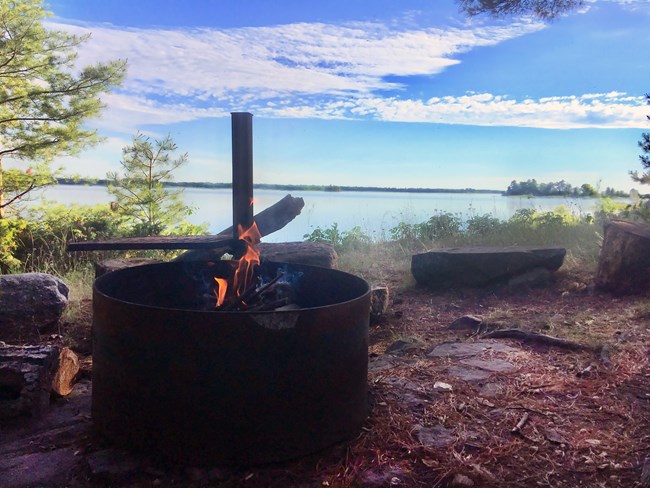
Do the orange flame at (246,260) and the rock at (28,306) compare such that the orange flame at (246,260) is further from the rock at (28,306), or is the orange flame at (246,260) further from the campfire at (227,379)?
the rock at (28,306)

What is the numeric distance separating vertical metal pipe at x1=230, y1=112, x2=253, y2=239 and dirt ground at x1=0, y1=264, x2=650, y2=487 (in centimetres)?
136

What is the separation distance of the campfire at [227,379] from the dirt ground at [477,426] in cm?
11

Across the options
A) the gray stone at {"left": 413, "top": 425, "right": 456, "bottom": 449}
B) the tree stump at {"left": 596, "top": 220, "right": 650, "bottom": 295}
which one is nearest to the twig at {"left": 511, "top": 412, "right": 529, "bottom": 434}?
the gray stone at {"left": 413, "top": 425, "right": 456, "bottom": 449}

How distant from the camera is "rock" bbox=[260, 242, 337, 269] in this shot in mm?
5250

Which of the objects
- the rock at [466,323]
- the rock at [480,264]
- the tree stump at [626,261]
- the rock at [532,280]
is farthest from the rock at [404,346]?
the tree stump at [626,261]

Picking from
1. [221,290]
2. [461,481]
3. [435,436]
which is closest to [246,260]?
[221,290]

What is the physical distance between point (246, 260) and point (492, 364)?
1.85 metres

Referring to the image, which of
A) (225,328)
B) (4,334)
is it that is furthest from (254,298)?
(4,334)

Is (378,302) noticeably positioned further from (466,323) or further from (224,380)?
(224,380)

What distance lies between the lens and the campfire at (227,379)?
227cm

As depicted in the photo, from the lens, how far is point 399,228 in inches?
417

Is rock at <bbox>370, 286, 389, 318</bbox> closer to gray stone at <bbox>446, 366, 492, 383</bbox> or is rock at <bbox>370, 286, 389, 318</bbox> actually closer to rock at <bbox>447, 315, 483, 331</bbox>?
rock at <bbox>447, 315, 483, 331</bbox>

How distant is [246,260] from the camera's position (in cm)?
335

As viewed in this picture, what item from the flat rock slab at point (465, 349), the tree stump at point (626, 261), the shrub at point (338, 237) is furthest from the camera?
the shrub at point (338, 237)
